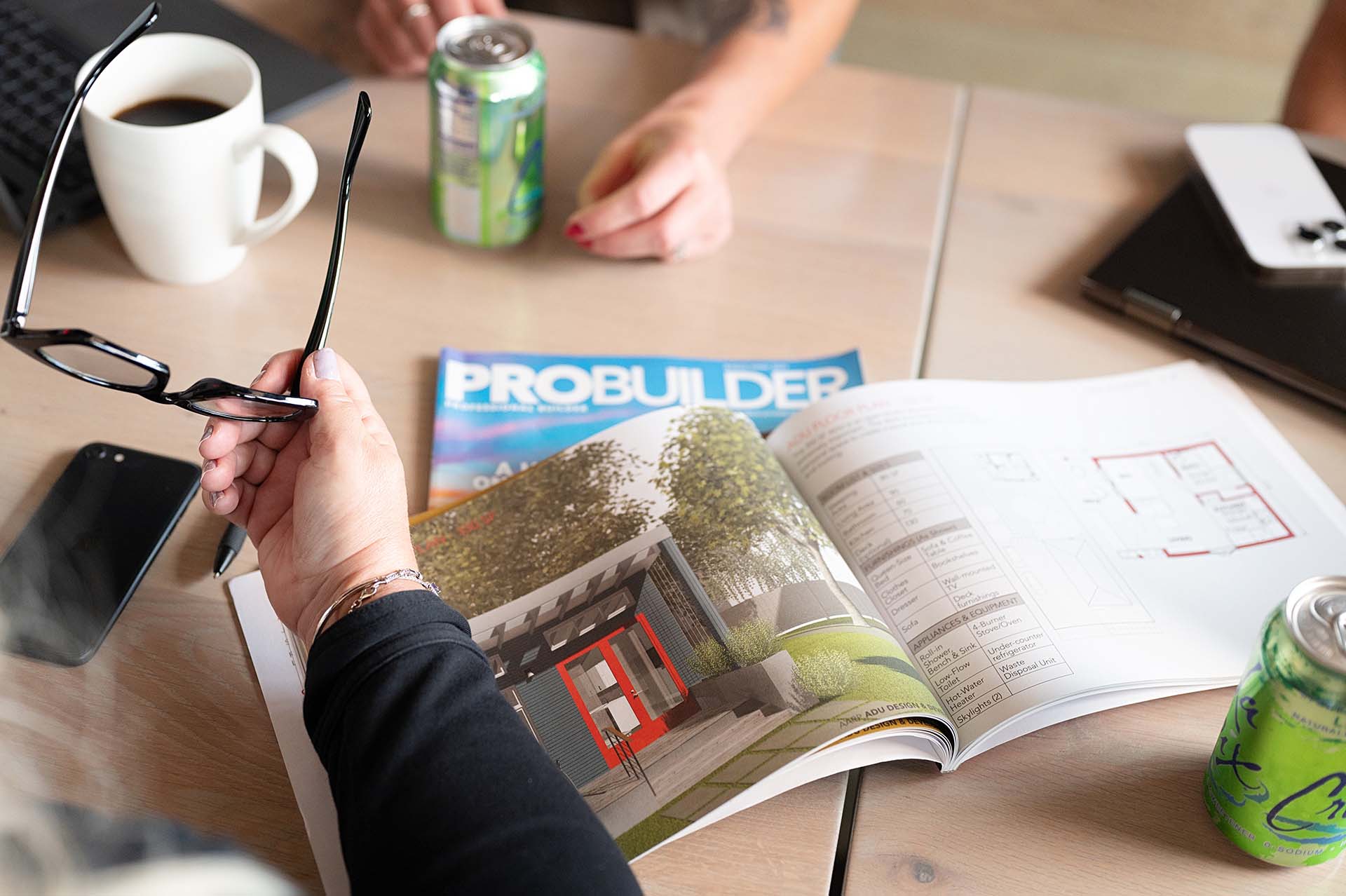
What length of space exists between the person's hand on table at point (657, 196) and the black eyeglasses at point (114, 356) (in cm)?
26

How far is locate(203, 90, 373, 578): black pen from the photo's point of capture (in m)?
0.64

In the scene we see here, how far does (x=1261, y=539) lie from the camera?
2.36 feet

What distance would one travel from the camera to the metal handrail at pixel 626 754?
566 millimetres

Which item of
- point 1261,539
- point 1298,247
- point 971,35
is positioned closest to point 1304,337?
point 1298,247

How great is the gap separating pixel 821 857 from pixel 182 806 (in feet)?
1.05

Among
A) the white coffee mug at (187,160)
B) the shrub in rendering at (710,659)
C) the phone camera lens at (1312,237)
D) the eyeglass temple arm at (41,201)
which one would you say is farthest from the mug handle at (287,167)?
the phone camera lens at (1312,237)

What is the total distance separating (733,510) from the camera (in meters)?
0.66

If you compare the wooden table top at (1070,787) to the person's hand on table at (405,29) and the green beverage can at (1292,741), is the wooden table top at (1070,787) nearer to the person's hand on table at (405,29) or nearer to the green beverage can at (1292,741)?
the green beverage can at (1292,741)

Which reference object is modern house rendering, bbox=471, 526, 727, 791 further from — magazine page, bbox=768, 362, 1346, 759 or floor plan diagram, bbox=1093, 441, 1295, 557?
floor plan diagram, bbox=1093, 441, 1295, 557

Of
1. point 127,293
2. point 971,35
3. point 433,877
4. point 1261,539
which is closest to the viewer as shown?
point 433,877

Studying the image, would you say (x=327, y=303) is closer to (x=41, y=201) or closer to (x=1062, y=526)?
(x=41, y=201)

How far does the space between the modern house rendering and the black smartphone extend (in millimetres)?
209

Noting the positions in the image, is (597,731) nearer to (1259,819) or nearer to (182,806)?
(182,806)

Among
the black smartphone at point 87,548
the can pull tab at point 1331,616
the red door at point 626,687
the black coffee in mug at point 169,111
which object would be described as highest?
the can pull tab at point 1331,616
